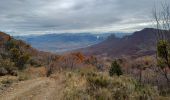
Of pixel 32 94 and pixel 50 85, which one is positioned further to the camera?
pixel 50 85

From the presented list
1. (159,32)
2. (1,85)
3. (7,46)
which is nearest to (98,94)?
(1,85)

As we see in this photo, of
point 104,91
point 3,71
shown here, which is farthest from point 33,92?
point 3,71

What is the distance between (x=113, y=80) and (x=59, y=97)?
358 cm

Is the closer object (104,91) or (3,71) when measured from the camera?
(104,91)

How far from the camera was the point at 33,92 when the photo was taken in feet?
39.6

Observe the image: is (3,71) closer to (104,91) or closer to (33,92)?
(33,92)

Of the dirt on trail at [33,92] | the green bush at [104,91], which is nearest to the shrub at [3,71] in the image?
the dirt on trail at [33,92]

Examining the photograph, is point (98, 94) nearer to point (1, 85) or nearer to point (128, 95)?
point (128, 95)

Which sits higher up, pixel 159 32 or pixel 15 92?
pixel 159 32

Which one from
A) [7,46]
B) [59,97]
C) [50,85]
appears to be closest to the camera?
[59,97]

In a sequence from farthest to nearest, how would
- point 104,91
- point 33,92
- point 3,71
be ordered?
point 3,71
point 33,92
point 104,91

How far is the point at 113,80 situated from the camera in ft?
45.2

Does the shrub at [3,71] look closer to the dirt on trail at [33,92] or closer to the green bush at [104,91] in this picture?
the dirt on trail at [33,92]

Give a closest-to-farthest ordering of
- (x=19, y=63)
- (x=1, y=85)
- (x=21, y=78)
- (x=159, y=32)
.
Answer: (x=1, y=85), (x=21, y=78), (x=159, y=32), (x=19, y=63)
